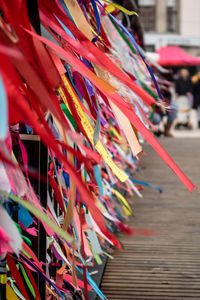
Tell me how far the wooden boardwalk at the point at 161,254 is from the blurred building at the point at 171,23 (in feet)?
94.6

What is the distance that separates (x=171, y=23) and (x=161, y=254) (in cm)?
3290

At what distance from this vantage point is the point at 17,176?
1407mm

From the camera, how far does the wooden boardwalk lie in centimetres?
347

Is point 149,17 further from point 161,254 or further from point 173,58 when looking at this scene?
point 161,254

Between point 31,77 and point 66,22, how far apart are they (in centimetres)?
66

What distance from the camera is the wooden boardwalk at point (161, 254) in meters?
3.47

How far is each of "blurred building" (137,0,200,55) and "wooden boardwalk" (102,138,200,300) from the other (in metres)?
28.8

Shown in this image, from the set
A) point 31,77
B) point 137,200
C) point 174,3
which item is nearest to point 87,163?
point 31,77

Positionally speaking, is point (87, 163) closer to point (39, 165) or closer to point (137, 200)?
point (39, 165)

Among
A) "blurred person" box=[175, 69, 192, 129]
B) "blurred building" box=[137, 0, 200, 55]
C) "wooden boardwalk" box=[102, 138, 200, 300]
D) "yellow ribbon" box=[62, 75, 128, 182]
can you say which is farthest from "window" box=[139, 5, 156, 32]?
"yellow ribbon" box=[62, 75, 128, 182]

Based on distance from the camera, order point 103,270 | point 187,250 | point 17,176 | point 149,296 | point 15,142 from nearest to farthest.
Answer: point 17,176 → point 15,142 → point 149,296 → point 103,270 → point 187,250

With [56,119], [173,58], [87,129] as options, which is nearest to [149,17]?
[173,58]

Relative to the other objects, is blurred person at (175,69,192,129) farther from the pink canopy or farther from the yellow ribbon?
the yellow ribbon

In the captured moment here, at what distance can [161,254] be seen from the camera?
4188mm
